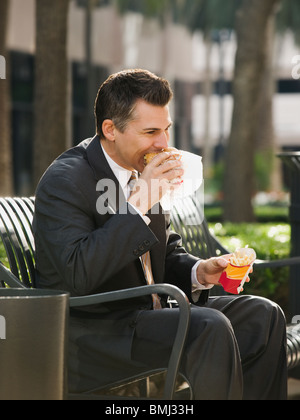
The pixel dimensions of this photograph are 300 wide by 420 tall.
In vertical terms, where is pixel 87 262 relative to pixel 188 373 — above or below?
above

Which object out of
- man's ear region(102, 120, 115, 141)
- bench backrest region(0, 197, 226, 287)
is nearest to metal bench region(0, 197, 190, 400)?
bench backrest region(0, 197, 226, 287)

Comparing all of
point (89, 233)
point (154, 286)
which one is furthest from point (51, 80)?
point (154, 286)

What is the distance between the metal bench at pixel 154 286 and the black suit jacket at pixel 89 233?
0.09 meters

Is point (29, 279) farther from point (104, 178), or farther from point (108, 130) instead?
point (108, 130)

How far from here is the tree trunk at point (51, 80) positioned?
27.7ft

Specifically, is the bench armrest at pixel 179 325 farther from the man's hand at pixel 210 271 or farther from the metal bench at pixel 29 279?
the man's hand at pixel 210 271

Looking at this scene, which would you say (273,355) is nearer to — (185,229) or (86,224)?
(86,224)

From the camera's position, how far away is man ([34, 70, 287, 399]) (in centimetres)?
305

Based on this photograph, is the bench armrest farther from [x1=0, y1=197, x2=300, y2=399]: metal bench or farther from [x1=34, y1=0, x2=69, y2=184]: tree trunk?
[x1=34, y1=0, x2=69, y2=184]: tree trunk

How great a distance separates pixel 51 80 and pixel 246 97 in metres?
4.75

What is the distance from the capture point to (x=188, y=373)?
3.01 m

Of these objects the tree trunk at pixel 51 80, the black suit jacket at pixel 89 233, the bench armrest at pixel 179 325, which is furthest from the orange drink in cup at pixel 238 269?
the tree trunk at pixel 51 80

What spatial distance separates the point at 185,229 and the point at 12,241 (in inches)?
54.9
